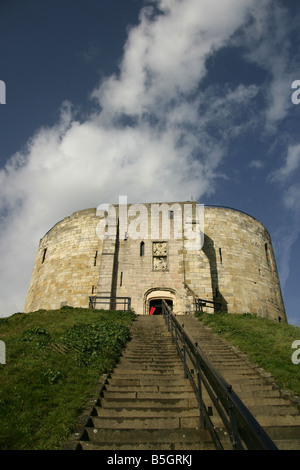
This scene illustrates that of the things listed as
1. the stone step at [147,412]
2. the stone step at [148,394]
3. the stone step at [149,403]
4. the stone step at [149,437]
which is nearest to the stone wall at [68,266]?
the stone step at [148,394]

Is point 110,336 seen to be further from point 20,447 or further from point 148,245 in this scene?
point 148,245

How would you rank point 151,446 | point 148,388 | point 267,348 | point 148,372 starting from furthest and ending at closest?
1. point 267,348
2. point 148,372
3. point 148,388
4. point 151,446

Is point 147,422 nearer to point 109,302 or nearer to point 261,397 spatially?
point 261,397

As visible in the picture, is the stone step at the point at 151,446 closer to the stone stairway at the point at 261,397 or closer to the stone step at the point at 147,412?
the stone stairway at the point at 261,397

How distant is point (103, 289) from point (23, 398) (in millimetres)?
11291

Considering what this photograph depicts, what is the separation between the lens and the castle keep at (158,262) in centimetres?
1623

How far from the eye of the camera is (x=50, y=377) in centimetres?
537

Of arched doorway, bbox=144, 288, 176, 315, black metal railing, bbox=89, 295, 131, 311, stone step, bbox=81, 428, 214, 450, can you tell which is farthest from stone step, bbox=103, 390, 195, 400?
arched doorway, bbox=144, 288, 176, 315

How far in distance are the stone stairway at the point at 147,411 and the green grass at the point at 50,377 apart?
1.08 feet

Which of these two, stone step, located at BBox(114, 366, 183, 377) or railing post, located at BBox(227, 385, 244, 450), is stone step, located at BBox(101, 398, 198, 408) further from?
railing post, located at BBox(227, 385, 244, 450)

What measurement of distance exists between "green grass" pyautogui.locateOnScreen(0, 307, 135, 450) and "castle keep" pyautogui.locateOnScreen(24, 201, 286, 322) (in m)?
6.63

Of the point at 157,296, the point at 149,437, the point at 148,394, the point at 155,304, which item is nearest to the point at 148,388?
the point at 148,394

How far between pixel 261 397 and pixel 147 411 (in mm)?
1963

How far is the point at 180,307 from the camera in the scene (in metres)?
15.3
